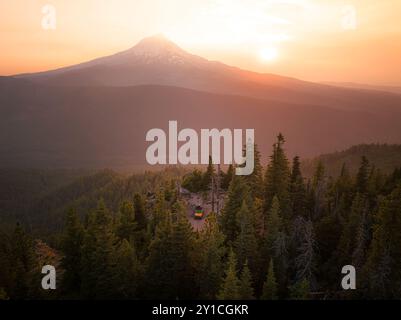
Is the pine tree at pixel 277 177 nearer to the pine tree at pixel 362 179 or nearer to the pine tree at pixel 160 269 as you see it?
the pine tree at pixel 362 179

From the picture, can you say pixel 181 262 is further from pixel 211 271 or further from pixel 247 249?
pixel 247 249

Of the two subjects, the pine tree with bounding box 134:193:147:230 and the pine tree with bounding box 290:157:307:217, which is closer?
the pine tree with bounding box 290:157:307:217

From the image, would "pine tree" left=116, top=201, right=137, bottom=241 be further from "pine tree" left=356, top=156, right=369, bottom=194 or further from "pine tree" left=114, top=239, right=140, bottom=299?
"pine tree" left=356, top=156, right=369, bottom=194

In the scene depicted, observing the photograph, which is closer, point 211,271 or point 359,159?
point 211,271

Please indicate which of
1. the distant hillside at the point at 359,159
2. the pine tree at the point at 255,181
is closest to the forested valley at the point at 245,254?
the pine tree at the point at 255,181

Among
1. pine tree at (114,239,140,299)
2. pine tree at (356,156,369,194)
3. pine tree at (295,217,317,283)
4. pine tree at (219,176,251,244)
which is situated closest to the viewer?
pine tree at (295,217,317,283)

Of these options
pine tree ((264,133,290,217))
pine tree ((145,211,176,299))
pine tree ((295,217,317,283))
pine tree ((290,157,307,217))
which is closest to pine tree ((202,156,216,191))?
pine tree ((264,133,290,217))

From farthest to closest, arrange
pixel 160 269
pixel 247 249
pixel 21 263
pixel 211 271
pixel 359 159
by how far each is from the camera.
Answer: pixel 359 159, pixel 21 263, pixel 247 249, pixel 160 269, pixel 211 271

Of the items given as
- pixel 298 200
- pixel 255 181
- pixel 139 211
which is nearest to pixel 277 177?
pixel 298 200

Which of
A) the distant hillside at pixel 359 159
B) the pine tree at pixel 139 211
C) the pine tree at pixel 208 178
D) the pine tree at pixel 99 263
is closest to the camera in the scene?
the pine tree at pixel 99 263
